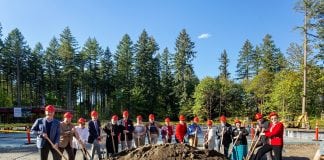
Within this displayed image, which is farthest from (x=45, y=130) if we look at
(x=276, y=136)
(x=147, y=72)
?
(x=147, y=72)

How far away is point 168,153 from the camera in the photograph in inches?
324

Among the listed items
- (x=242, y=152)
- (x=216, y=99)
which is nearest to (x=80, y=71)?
(x=216, y=99)

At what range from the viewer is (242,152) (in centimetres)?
1114

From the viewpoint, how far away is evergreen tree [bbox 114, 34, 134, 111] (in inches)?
2606

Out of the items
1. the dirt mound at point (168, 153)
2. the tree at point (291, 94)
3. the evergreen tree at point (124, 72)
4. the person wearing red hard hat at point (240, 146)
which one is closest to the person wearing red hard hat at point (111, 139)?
the dirt mound at point (168, 153)

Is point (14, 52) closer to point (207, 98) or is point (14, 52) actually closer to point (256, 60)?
point (207, 98)

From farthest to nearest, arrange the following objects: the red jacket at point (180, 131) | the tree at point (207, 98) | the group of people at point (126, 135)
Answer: the tree at point (207, 98) → the red jacket at point (180, 131) → the group of people at point (126, 135)

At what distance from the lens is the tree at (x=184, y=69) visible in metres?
65.3

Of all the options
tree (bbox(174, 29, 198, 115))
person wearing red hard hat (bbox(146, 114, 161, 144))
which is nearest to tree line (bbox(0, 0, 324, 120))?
tree (bbox(174, 29, 198, 115))

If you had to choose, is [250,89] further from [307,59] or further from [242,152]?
[242,152]

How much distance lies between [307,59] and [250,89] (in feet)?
76.4

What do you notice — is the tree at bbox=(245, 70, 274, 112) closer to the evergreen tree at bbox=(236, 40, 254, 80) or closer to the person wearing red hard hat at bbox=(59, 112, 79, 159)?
the evergreen tree at bbox=(236, 40, 254, 80)

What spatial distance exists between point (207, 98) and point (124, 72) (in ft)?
57.8

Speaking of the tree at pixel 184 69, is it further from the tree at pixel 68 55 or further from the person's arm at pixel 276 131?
the person's arm at pixel 276 131
